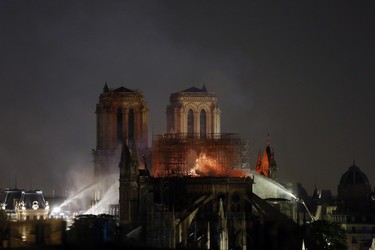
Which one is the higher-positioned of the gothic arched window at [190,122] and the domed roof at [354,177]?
the gothic arched window at [190,122]

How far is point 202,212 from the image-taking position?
12456 centimetres

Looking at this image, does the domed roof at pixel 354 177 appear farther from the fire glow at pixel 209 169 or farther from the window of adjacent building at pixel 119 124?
the fire glow at pixel 209 169

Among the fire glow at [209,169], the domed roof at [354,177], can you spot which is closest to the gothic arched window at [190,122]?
the fire glow at [209,169]

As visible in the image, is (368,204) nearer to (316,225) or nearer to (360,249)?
(360,249)

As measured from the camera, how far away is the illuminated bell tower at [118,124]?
147 meters

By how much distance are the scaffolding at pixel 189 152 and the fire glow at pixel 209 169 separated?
0.29 metres

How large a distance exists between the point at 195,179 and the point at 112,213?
10529 mm

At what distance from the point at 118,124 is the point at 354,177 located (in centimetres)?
4020

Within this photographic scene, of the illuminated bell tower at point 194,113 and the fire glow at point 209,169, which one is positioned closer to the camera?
the fire glow at point 209,169

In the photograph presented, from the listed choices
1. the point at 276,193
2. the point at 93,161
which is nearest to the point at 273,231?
the point at 276,193

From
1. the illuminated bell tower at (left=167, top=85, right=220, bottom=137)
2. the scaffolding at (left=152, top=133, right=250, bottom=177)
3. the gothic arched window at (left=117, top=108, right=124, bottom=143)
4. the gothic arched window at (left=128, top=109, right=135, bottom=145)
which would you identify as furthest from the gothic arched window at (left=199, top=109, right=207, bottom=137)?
the gothic arched window at (left=117, top=108, right=124, bottom=143)

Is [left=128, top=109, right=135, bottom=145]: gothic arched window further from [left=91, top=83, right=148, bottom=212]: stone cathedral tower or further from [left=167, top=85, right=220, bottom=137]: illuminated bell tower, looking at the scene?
[left=167, top=85, right=220, bottom=137]: illuminated bell tower

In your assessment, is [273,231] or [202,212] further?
[202,212]

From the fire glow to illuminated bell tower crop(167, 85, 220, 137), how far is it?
5.43 metres
